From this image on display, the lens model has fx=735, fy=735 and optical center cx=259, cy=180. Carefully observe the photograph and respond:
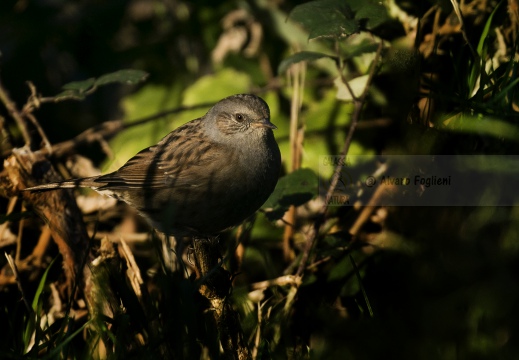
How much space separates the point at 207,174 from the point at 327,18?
3.25 ft

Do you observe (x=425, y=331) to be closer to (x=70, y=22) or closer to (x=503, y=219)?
(x=503, y=219)

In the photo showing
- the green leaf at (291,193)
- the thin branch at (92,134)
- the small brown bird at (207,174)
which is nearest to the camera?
the small brown bird at (207,174)

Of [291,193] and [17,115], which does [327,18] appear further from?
[17,115]

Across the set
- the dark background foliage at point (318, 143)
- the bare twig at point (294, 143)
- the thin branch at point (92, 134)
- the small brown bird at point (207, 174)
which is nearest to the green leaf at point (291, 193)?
the dark background foliage at point (318, 143)

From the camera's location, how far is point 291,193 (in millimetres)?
3951

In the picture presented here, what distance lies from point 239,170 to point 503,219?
4.12 ft

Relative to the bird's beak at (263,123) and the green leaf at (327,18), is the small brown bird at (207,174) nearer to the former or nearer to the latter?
the bird's beak at (263,123)

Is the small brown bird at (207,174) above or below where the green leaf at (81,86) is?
below

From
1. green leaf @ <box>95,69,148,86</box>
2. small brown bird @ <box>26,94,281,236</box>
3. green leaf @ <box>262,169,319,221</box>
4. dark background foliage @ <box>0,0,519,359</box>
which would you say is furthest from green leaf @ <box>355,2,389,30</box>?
green leaf @ <box>95,69,148,86</box>

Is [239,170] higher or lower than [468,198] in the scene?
higher

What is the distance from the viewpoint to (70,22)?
229 inches

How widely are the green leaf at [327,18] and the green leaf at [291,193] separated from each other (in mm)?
810

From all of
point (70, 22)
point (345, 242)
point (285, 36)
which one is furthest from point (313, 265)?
point (70, 22)

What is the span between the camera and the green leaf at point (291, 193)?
387cm
